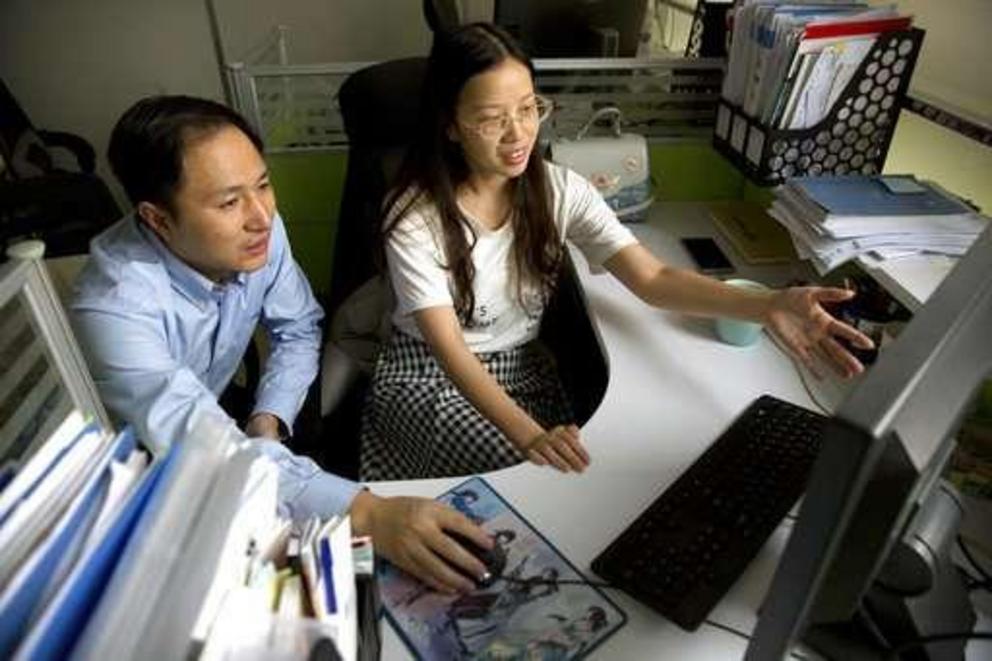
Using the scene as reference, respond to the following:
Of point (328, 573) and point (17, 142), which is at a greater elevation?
point (328, 573)

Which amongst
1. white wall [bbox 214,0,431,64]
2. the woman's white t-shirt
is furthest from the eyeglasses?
white wall [bbox 214,0,431,64]

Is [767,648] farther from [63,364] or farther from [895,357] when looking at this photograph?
[63,364]

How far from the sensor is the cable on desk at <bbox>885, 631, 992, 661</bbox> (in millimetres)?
649

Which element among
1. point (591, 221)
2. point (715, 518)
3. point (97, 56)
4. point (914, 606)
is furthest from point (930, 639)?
point (97, 56)

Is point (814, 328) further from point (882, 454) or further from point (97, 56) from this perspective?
point (97, 56)

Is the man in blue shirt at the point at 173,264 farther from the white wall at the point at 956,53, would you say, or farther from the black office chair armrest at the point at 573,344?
the white wall at the point at 956,53

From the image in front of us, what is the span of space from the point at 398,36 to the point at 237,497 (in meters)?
3.31

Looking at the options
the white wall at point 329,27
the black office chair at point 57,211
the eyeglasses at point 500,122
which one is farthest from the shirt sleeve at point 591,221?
the white wall at point 329,27

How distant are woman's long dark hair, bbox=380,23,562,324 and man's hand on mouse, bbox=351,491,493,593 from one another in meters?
0.53

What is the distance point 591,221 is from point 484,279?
23cm

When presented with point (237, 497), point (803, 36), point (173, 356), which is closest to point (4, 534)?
point (237, 497)

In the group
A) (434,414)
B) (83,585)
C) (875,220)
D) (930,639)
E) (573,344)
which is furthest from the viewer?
(573,344)

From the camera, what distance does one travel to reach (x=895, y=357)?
0.40m

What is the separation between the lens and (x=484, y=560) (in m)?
0.76
